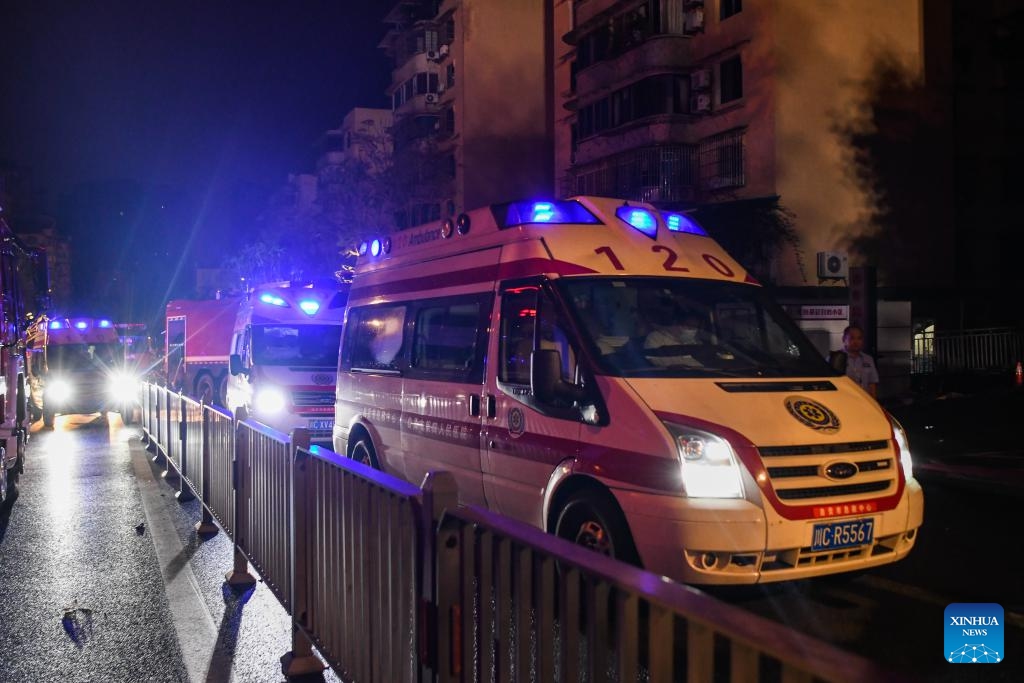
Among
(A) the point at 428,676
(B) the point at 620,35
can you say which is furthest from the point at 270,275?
(A) the point at 428,676

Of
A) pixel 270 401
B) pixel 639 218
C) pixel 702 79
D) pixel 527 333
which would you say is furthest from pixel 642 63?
pixel 527 333

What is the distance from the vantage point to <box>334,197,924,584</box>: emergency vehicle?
16.6ft

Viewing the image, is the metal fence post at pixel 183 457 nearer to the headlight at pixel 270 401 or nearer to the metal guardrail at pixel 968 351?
the headlight at pixel 270 401

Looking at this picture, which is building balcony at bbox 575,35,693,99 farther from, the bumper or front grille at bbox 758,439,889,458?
the bumper

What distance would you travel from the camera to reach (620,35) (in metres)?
32.9

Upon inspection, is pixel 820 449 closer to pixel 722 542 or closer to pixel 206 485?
pixel 722 542

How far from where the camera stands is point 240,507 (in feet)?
20.5

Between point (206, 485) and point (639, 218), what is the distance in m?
4.36

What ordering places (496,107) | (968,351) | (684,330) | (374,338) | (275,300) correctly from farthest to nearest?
(496,107)
(968,351)
(275,300)
(374,338)
(684,330)

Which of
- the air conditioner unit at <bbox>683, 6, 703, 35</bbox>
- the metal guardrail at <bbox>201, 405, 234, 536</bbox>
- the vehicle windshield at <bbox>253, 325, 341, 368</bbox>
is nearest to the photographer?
the metal guardrail at <bbox>201, 405, 234, 536</bbox>

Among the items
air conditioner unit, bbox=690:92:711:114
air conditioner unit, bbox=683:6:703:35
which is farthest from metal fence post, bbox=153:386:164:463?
air conditioner unit, bbox=683:6:703:35

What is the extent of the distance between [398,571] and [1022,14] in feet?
114

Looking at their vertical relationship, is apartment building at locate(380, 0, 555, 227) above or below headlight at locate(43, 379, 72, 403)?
above

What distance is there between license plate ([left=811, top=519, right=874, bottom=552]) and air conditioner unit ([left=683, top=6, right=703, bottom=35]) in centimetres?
2722
